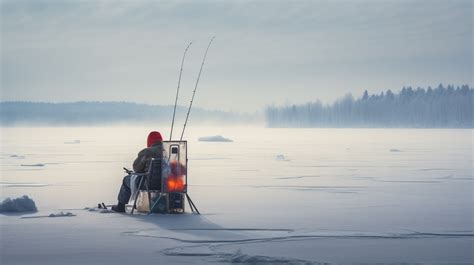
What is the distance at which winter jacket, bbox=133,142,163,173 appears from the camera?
12000 mm

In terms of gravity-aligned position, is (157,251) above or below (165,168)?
below

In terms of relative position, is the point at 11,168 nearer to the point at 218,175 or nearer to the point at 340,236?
the point at 218,175

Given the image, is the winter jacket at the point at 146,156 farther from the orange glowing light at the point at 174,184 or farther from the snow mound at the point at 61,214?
the snow mound at the point at 61,214

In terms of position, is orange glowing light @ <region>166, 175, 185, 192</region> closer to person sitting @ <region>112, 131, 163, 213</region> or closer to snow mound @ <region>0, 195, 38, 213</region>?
person sitting @ <region>112, 131, 163, 213</region>

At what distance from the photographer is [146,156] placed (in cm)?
1199

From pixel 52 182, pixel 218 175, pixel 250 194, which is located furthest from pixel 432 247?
pixel 218 175

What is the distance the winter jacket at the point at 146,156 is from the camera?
39.4ft

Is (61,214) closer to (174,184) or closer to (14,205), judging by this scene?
(14,205)

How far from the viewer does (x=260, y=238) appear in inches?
356

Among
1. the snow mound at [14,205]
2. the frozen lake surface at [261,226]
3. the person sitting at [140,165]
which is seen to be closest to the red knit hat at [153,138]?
the person sitting at [140,165]

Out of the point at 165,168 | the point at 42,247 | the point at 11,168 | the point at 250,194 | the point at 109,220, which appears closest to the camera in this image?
the point at 42,247

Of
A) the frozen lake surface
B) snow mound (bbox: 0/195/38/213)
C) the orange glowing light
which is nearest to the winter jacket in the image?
the orange glowing light

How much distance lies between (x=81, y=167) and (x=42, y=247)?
55.8 feet

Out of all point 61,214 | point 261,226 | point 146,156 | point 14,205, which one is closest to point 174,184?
point 146,156
